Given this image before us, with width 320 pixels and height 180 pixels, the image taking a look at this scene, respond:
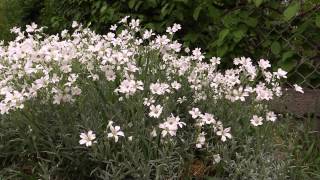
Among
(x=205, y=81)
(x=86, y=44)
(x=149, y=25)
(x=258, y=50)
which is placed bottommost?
(x=205, y=81)

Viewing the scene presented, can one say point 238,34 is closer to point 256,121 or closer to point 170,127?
point 256,121

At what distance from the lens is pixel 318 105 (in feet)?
12.7

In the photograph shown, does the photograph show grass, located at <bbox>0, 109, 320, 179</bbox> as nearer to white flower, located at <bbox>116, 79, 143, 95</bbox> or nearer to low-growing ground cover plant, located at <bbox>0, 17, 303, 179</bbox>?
low-growing ground cover plant, located at <bbox>0, 17, 303, 179</bbox>

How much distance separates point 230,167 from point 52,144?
0.81 meters

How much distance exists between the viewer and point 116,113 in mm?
2482

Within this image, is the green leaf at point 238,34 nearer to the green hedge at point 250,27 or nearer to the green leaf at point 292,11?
the green hedge at point 250,27

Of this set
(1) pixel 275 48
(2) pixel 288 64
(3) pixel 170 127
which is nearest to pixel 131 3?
(1) pixel 275 48

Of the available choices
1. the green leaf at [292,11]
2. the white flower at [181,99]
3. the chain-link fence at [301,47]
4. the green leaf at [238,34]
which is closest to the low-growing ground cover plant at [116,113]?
the white flower at [181,99]

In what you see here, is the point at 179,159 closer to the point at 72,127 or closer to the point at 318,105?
the point at 72,127

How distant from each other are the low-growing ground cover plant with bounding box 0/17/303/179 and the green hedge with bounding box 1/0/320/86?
3.35 ft

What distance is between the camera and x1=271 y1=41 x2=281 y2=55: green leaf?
387 centimetres

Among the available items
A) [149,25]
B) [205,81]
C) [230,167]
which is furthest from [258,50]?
[230,167]

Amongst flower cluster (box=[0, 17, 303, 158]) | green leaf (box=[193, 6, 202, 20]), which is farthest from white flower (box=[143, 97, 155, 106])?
green leaf (box=[193, 6, 202, 20])

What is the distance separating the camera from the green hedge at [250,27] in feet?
12.7
